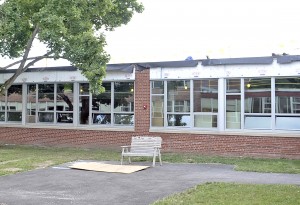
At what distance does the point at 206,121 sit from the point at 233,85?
66.2 inches

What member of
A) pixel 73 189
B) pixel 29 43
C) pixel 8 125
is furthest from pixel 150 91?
pixel 73 189

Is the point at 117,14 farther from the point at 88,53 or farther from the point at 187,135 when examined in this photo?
the point at 187,135

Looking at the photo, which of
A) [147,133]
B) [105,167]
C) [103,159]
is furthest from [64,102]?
[105,167]

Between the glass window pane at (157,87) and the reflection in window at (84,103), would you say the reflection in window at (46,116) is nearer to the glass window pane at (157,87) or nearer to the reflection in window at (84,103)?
the reflection in window at (84,103)

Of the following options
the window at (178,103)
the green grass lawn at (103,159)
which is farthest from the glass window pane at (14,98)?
the window at (178,103)

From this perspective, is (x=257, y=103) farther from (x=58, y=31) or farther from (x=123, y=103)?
(x=58, y=31)

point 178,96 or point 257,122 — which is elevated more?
point 178,96

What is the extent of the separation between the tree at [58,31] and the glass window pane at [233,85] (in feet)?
15.7

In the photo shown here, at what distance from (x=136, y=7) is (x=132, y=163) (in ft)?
20.3

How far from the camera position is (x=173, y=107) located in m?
17.2

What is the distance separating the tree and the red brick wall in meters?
3.78

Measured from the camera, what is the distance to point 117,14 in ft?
53.6

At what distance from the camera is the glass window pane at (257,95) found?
51.0ft

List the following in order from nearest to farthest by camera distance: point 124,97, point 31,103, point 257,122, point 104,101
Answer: point 257,122, point 124,97, point 104,101, point 31,103
